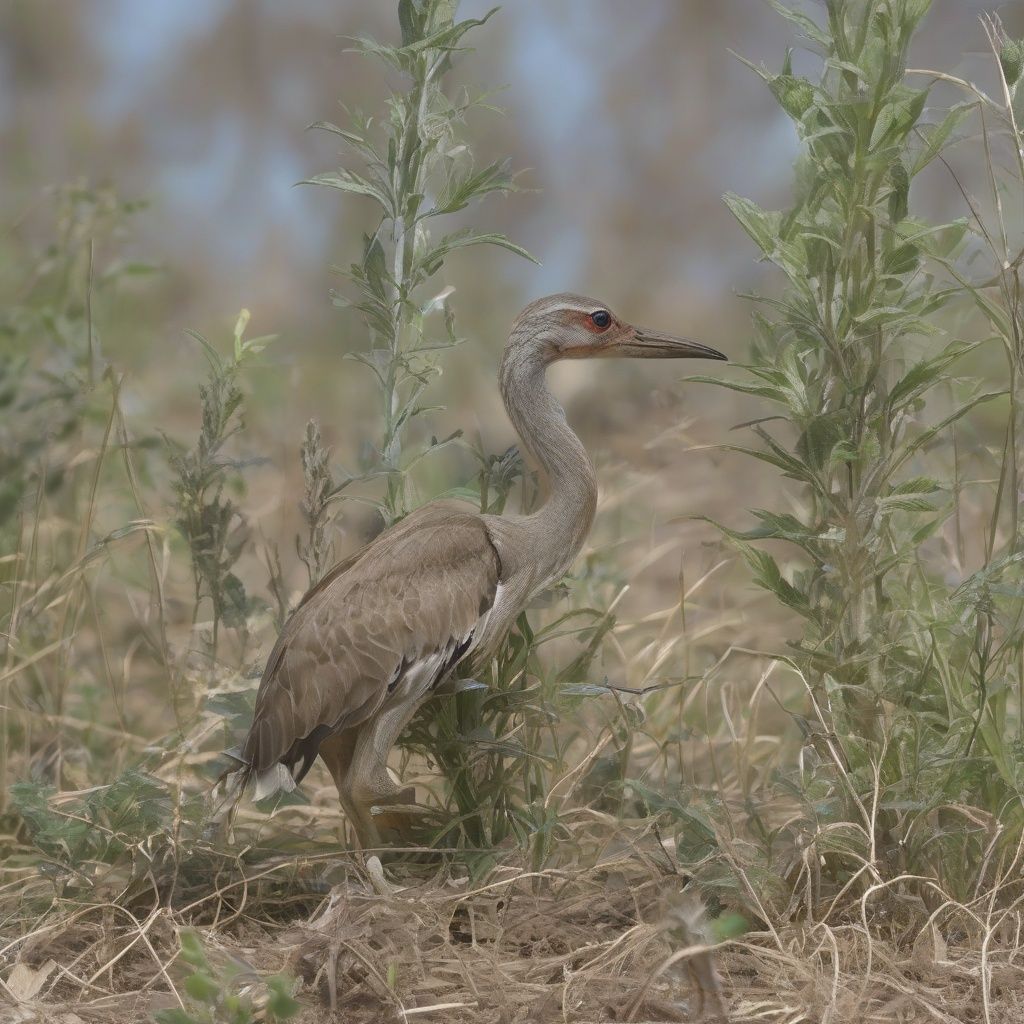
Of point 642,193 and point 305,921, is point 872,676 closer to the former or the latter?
point 305,921

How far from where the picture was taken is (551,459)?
3.53 m

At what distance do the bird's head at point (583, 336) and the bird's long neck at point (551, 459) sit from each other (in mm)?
43

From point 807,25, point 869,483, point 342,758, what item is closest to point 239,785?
point 342,758

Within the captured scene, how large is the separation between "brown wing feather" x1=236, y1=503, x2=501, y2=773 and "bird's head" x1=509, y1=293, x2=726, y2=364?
0.55 m

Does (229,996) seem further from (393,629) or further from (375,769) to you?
(393,629)

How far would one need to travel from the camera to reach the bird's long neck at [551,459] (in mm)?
3455

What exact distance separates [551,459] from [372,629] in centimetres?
65

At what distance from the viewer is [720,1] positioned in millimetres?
9789

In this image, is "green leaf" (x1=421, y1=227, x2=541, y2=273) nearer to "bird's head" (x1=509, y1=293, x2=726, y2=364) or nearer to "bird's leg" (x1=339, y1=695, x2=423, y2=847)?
"bird's head" (x1=509, y1=293, x2=726, y2=364)

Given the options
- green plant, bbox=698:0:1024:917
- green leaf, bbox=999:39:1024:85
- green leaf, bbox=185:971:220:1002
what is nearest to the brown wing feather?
green plant, bbox=698:0:1024:917

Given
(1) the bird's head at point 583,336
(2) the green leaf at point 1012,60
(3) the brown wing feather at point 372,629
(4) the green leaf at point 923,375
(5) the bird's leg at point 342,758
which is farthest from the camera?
(1) the bird's head at point 583,336

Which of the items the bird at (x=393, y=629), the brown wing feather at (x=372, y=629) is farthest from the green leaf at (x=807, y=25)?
the brown wing feather at (x=372, y=629)

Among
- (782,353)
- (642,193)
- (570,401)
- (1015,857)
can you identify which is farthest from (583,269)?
(1015,857)

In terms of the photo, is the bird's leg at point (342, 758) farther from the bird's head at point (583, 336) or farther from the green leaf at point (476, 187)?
the green leaf at point (476, 187)
